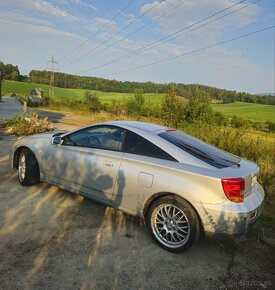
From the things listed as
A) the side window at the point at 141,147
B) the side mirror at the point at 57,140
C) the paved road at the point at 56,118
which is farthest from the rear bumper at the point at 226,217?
the paved road at the point at 56,118

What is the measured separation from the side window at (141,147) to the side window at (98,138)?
132mm

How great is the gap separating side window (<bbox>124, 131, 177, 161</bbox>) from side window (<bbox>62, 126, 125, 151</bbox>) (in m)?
0.13

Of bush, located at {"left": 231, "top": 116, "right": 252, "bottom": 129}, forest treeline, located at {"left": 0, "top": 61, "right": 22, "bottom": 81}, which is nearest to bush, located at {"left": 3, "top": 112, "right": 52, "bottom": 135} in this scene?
bush, located at {"left": 231, "top": 116, "right": 252, "bottom": 129}

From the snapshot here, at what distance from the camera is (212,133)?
34.6 feet

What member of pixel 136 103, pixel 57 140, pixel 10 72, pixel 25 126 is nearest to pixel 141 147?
pixel 57 140

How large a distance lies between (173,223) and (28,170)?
2.99 metres

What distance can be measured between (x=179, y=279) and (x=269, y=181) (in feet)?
13.3

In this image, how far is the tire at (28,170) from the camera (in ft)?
18.6

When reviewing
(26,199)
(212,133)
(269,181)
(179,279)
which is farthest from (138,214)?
(212,133)

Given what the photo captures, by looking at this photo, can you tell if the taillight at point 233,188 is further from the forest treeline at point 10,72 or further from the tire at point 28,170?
the forest treeline at point 10,72

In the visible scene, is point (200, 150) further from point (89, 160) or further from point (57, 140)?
point (57, 140)

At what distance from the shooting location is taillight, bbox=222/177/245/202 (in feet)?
Result: 12.0

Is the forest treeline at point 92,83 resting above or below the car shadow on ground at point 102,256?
above

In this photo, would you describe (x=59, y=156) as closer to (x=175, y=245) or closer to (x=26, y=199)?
(x=26, y=199)
